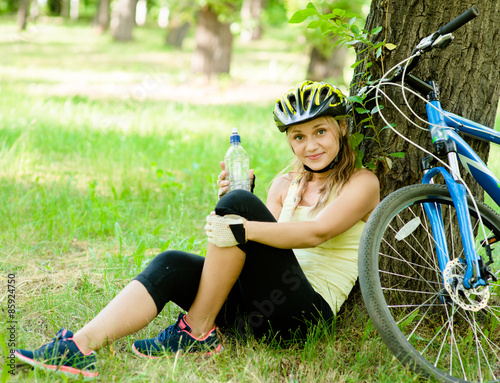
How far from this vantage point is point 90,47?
20.7m

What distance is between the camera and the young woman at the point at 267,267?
7.36 ft

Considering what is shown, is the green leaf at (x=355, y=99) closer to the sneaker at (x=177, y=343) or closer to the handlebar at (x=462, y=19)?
the handlebar at (x=462, y=19)

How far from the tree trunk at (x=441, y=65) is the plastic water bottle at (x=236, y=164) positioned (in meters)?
0.66

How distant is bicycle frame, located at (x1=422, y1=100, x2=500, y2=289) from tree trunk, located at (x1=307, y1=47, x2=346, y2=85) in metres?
9.39

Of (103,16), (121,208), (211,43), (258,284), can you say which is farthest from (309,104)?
(103,16)

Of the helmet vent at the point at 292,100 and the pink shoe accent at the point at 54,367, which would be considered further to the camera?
the helmet vent at the point at 292,100

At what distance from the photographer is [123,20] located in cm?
2230

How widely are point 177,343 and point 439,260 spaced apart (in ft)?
3.92

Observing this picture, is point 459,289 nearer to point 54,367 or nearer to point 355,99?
point 355,99

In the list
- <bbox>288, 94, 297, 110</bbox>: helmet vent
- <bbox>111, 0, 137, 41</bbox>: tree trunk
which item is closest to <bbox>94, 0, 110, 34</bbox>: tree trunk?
<bbox>111, 0, 137, 41</bbox>: tree trunk

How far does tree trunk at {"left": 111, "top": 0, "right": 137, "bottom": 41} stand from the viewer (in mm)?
22000

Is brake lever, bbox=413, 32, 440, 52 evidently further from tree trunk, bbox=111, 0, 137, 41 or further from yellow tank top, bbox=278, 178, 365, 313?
tree trunk, bbox=111, 0, 137, 41

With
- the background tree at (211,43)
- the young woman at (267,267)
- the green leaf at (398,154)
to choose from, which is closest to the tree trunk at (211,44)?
the background tree at (211,43)

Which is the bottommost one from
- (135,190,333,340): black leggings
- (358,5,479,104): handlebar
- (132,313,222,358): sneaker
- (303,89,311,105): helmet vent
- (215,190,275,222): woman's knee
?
(132,313,222,358): sneaker
